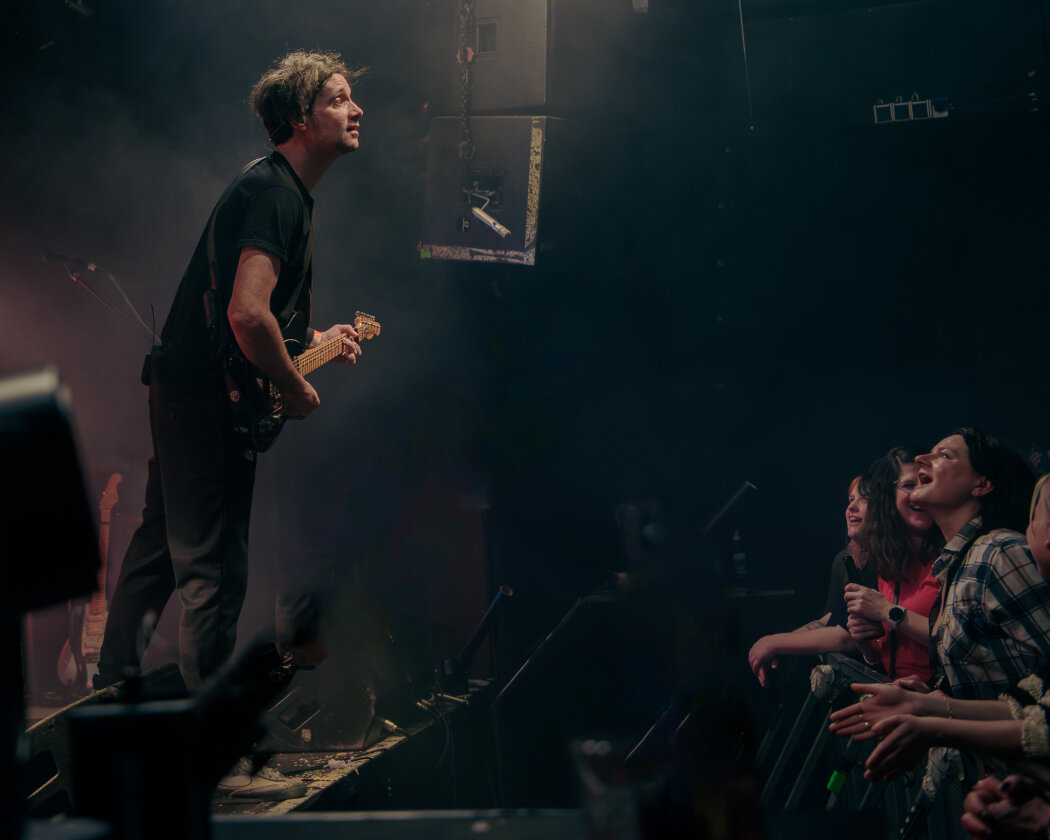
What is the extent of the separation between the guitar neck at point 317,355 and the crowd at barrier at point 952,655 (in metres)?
2.04

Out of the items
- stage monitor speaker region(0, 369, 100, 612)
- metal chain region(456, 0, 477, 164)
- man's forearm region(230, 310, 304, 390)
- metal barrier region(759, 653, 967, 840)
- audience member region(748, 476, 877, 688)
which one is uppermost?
metal chain region(456, 0, 477, 164)

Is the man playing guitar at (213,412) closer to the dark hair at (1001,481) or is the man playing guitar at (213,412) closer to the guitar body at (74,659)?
the dark hair at (1001,481)

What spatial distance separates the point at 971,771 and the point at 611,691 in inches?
79.3

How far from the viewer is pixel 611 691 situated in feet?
12.0

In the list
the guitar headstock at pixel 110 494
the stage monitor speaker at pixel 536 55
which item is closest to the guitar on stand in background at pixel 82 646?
the guitar headstock at pixel 110 494

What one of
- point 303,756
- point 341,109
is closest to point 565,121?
point 341,109

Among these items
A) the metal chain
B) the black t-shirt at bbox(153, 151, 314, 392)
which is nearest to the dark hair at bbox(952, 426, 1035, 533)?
the black t-shirt at bbox(153, 151, 314, 392)

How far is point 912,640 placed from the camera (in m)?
2.70

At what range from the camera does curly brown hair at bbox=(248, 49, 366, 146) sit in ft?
7.96

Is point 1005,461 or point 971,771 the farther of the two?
point 1005,461

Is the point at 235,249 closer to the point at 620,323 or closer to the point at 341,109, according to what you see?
the point at 341,109

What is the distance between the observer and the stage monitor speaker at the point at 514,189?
12.8 feet

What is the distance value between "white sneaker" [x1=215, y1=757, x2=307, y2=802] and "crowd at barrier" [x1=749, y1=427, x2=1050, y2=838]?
1.73 m

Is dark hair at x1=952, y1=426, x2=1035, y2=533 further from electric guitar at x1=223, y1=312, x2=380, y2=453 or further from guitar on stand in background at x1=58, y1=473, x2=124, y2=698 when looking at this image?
guitar on stand in background at x1=58, y1=473, x2=124, y2=698
